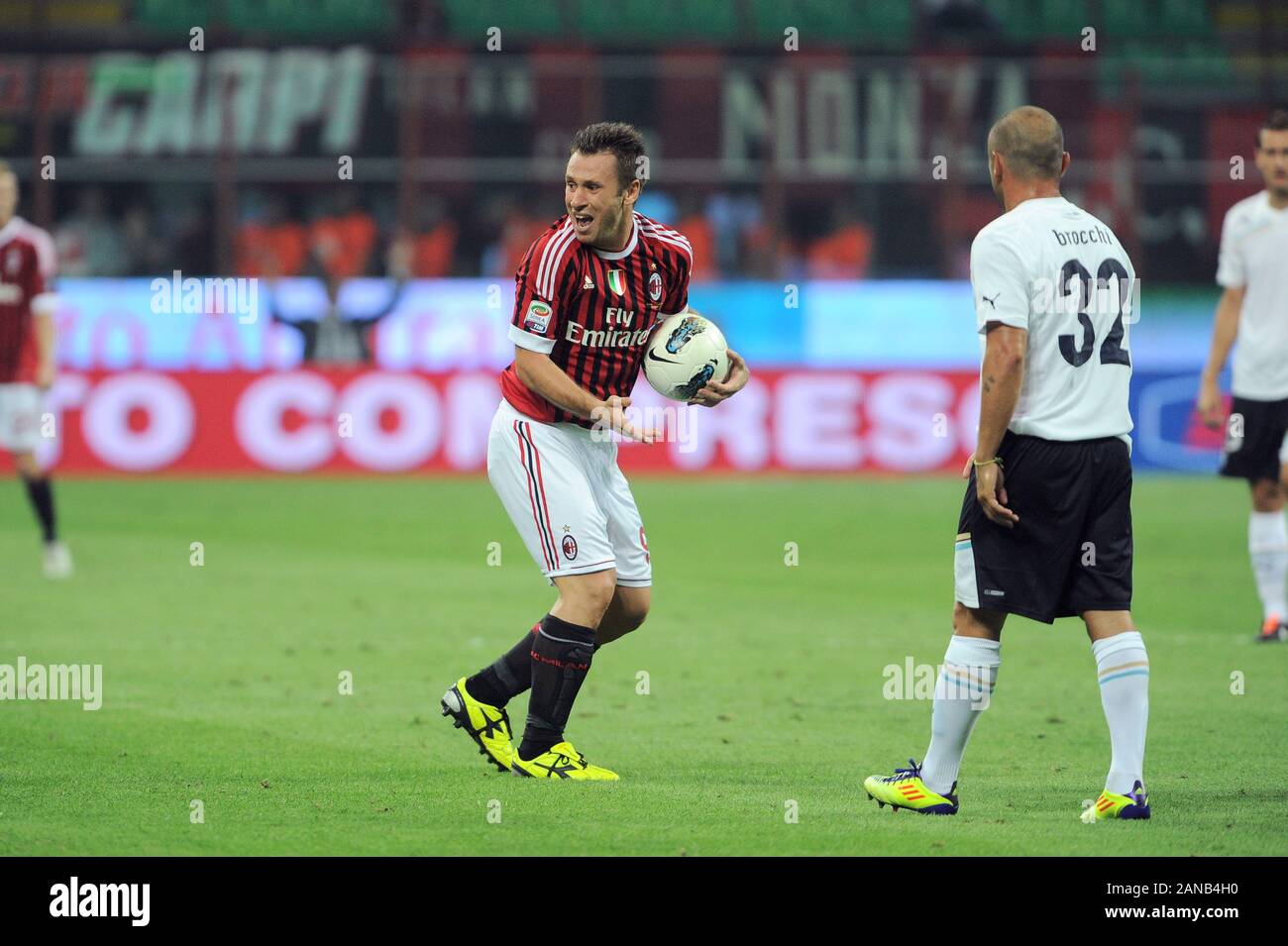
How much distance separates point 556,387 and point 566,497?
392mm

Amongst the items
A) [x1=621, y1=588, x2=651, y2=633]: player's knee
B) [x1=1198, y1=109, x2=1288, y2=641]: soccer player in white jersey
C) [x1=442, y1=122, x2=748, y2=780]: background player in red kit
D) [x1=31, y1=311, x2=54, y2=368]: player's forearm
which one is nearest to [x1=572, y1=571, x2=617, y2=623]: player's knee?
[x1=442, y1=122, x2=748, y2=780]: background player in red kit

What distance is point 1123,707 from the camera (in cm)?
582

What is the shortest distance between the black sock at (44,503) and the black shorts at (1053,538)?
8.32 metres

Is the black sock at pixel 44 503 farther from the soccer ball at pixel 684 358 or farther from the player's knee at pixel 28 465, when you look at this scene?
the soccer ball at pixel 684 358

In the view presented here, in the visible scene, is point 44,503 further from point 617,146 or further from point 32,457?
point 617,146

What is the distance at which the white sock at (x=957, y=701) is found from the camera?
230 inches

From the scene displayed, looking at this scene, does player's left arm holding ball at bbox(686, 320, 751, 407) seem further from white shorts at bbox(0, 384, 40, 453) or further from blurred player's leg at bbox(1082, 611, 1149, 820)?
white shorts at bbox(0, 384, 40, 453)

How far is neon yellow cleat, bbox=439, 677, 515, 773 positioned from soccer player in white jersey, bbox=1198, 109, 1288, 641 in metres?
4.76

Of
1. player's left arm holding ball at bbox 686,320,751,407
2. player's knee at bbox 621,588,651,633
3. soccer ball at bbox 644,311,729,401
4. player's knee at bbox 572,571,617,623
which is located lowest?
player's knee at bbox 621,588,651,633

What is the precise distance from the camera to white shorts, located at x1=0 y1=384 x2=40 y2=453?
42.2 ft

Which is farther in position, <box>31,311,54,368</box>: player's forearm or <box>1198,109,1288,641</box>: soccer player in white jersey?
<box>31,311,54,368</box>: player's forearm

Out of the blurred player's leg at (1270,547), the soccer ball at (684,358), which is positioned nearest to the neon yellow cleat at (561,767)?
the soccer ball at (684,358)
